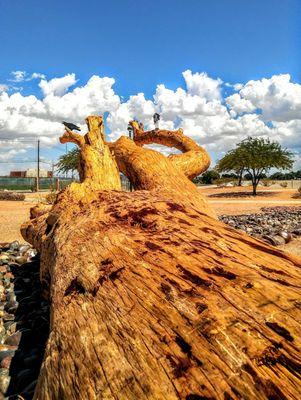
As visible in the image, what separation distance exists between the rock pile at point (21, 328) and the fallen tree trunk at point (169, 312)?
50 centimetres

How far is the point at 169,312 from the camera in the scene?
1679mm

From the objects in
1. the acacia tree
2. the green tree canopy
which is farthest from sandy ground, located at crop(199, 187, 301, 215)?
the green tree canopy

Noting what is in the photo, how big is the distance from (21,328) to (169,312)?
239 centimetres

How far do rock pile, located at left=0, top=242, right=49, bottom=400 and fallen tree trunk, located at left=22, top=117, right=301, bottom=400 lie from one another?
0.50 m

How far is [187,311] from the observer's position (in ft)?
5.35

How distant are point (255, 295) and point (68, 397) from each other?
100cm

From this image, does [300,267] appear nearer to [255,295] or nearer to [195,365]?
[255,295]

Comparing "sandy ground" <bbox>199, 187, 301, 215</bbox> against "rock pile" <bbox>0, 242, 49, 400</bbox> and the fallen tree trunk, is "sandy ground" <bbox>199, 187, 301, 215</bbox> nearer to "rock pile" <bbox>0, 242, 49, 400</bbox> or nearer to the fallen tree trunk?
"rock pile" <bbox>0, 242, 49, 400</bbox>

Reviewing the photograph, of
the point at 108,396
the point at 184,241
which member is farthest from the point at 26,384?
the point at 184,241

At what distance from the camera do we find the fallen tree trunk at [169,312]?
4.45ft

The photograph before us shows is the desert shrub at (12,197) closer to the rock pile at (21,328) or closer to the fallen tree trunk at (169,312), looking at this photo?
the rock pile at (21,328)

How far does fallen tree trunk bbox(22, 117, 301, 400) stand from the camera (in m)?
1.36

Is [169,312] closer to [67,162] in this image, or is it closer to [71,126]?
[71,126]

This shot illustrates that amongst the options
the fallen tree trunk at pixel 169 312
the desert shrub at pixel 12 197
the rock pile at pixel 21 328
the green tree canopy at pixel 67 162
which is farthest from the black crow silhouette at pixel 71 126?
the green tree canopy at pixel 67 162
